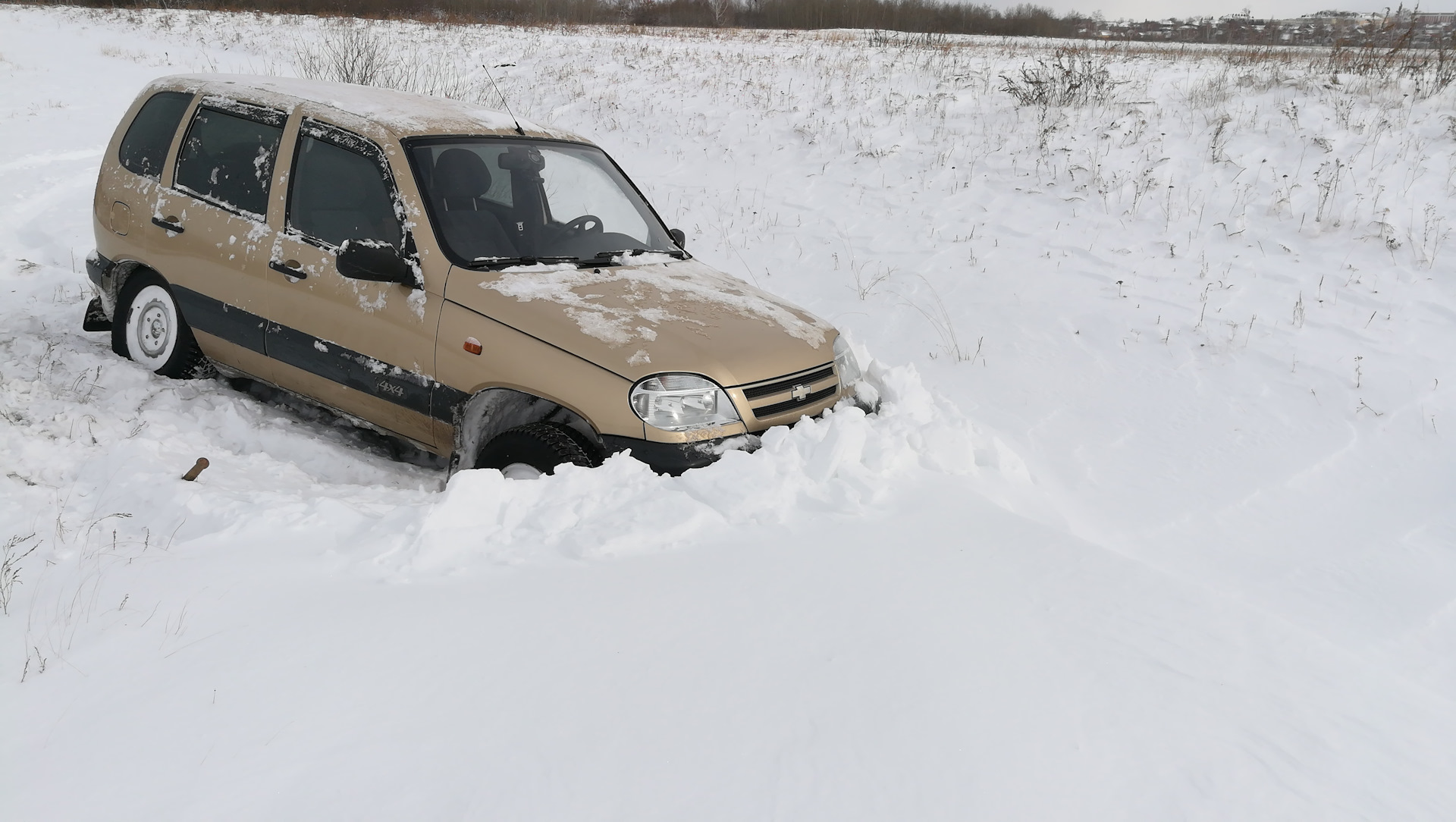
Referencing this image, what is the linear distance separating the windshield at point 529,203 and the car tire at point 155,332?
6.21 feet

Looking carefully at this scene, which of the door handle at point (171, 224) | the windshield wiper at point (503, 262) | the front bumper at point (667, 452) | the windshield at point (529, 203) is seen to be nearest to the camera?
the front bumper at point (667, 452)

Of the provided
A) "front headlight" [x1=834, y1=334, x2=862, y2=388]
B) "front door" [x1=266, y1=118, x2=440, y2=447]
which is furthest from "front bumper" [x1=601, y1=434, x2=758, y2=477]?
"front door" [x1=266, y1=118, x2=440, y2=447]

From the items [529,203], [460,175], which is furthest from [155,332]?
[529,203]

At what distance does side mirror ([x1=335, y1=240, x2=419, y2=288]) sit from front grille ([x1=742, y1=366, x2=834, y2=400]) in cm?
159

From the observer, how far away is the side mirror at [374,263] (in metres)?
3.69

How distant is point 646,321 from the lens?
361cm

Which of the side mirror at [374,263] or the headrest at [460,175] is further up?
A: the headrest at [460,175]

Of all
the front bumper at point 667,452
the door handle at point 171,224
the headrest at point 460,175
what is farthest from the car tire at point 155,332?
the front bumper at point 667,452

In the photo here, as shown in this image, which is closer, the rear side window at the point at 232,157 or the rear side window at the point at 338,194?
the rear side window at the point at 338,194

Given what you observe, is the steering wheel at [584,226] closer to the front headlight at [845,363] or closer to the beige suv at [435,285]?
the beige suv at [435,285]

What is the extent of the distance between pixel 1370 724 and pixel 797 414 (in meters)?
2.17

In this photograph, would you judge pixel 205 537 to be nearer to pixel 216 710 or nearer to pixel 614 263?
pixel 216 710

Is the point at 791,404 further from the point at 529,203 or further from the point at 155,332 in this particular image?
the point at 155,332

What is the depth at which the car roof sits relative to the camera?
13.8ft
